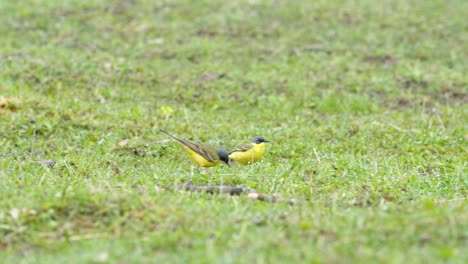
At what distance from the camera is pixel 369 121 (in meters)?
9.91

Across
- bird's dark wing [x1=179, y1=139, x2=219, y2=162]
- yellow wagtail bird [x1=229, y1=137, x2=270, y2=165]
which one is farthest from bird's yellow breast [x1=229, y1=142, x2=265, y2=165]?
bird's dark wing [x1=179, y1=139, x2=219, y2=162]

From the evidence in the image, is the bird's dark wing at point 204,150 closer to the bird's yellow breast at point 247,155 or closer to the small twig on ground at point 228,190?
the bird's yellow breast at point 247,155

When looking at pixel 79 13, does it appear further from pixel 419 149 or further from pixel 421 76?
pixel 419 149

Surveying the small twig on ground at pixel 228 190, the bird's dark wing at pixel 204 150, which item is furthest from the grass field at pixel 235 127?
the bird's dark wing at pixel 204 150

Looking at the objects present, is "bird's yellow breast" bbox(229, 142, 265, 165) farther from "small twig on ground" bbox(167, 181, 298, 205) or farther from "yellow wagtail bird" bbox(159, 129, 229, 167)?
"small twig on ground" bbox(167, 181, 298, 205)

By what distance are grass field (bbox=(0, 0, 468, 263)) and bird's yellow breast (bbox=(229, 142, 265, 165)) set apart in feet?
0.47

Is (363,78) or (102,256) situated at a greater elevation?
(102,256)

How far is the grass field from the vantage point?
432 centimetres

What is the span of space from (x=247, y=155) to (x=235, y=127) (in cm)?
210

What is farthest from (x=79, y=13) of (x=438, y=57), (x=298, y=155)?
(x=298, y=155)

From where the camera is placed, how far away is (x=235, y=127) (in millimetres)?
9617

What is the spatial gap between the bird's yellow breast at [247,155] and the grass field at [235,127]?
142 mm

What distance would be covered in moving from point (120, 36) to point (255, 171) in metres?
7.78

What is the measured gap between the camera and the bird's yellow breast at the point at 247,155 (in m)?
7.54
